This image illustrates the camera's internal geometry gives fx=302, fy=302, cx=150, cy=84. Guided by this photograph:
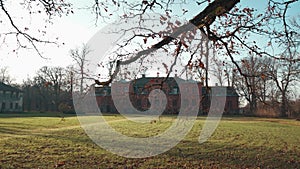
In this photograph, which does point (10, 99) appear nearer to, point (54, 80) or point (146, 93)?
point (54, 80)

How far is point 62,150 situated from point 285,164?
7.28 m

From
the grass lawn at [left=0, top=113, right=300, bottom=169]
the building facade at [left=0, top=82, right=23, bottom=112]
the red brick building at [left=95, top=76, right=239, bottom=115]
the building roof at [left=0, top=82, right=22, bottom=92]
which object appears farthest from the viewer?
the building roof at [left=0, top=82, right=22, bottom=92]

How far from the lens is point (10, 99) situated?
184 ft

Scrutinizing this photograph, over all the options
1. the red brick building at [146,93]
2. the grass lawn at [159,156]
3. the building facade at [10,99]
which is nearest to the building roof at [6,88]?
the building facade at [10,99]

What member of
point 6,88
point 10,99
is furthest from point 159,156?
point 6,88

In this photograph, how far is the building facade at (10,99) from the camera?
55125 millimetres

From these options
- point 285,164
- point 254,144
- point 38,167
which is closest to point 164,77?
point 38,167

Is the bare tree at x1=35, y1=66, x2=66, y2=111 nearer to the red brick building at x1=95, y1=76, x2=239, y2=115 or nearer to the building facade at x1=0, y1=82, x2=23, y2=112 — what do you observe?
the red brick building at x1=95, y1=76, x2=239, y2=115

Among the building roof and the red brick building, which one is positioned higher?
the building roof

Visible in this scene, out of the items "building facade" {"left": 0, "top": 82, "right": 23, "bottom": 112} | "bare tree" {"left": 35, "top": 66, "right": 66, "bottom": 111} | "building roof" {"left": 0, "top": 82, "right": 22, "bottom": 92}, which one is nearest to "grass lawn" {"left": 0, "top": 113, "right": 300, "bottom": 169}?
"bare tree" {"left": 35, "top": 66, "right": 66, "bottom": 111}

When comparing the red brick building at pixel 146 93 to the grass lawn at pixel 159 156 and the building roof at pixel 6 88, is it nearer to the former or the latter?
the grass lawn at pixel 159 156

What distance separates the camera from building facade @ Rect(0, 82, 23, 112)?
55.1 m

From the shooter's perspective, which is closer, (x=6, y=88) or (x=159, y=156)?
(x=159, y=156)

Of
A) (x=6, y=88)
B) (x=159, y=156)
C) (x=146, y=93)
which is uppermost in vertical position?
(x=6, y=88)
